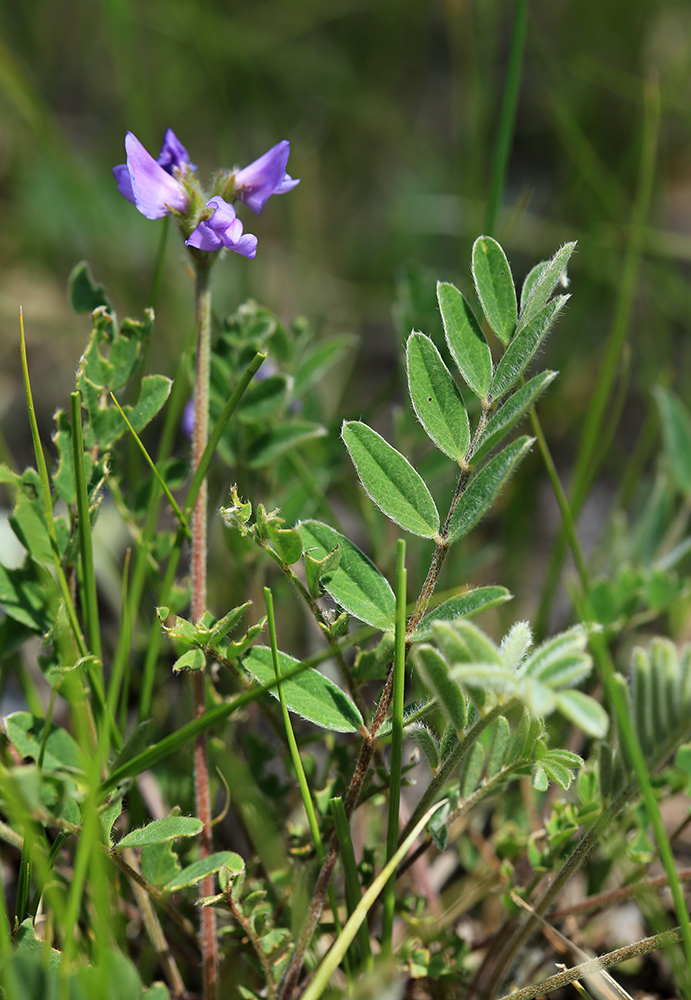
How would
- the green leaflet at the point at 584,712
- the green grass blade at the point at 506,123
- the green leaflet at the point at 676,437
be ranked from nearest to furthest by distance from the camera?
the green leaflet at the point at 584,712
the green grass blade at the point at 506,123
the green leaflet at the point at 676,437

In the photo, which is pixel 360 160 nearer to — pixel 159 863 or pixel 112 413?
pixel 112 413

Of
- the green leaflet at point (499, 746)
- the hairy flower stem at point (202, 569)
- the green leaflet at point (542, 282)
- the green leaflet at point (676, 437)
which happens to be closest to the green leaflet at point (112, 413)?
the hairy flower stem at point (202, 569)

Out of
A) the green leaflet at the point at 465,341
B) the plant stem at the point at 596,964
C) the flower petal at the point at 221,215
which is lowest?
the plant stem at the point at 596,964

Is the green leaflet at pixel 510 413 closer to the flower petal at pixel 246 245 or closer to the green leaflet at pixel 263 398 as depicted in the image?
the flower petal at pixel 246 245

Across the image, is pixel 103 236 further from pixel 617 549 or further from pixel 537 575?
pixel 617 549

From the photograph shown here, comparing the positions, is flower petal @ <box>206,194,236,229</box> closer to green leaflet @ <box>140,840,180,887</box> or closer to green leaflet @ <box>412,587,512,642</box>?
green leaflet @ <box>412,587,512,642</box>

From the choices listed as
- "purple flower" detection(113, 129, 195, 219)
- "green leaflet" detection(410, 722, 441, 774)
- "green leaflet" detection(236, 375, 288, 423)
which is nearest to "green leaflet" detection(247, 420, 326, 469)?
"green leaflet" detection(236, 375, 288, 423)
